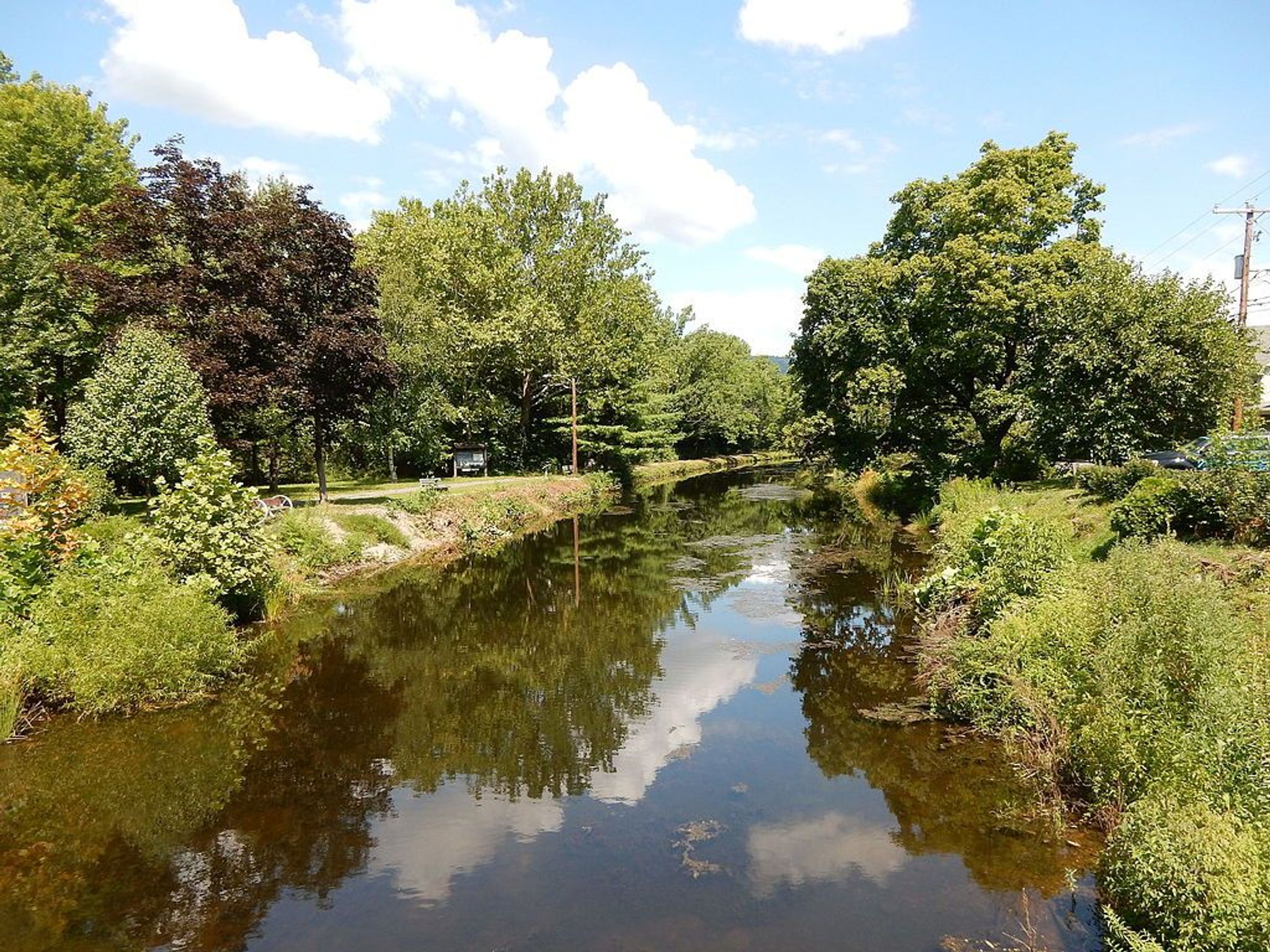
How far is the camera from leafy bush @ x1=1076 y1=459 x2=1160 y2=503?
17.7 meters

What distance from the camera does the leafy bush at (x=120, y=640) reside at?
38.2 feet

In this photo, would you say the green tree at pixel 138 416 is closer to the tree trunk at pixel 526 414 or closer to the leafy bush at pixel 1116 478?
the leafy bush at pixel 1116 478

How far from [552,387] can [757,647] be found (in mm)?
35595

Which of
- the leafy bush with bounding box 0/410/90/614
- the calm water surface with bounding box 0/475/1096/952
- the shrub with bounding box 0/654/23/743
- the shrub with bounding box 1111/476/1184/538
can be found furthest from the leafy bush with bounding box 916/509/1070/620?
the leafy bush with bounding box 0/410/90/614

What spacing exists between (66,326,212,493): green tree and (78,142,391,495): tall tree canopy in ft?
7.39

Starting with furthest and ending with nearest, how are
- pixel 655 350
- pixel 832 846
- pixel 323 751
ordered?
1. pixel 655 350
2. pixel 323 751
3. pixel 832 846

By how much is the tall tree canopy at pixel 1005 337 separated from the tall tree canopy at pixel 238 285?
22705 millimetres

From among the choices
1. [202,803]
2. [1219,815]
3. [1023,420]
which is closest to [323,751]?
[202,803]

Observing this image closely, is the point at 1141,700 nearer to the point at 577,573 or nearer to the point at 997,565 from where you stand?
the point at 997,565

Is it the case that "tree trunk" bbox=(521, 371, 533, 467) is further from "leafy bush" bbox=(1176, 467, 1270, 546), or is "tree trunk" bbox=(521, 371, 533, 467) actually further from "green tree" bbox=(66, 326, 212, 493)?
"leafy bush" bbox=(1176, 467, 1270, 546)

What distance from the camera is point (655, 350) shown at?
5684 centimetres

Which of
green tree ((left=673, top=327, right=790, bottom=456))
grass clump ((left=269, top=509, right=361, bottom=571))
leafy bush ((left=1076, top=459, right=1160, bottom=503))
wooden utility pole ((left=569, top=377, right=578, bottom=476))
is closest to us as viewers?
leafy bush ((left=1076, top=459, right=1160, bottom=503))

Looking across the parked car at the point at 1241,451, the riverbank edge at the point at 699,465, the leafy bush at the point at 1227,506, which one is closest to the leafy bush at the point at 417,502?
the riverbank edge at the point at 699,465

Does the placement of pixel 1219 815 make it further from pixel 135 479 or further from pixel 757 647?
pixel 135 479
